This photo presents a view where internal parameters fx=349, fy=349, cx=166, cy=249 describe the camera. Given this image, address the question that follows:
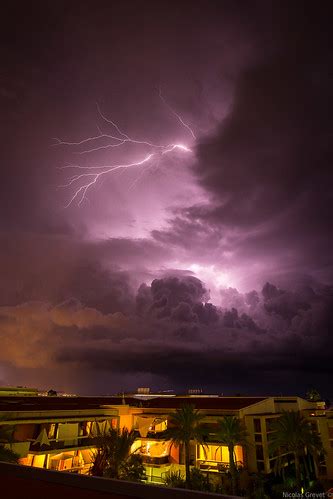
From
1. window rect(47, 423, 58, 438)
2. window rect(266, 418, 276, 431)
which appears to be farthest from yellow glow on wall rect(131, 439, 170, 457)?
window rect(266, 418, 276, 431)

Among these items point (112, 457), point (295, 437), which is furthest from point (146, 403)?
point (295, 437)

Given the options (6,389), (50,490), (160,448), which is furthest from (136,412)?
(50,490)

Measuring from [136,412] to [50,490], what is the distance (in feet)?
110

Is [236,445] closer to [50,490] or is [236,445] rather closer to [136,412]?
[136,412]

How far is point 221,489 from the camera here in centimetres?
2922

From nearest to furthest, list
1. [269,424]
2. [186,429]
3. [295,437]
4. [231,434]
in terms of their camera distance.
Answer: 1. [295,437]
2. [231,434]
3. [186,429]
4. [269,424]

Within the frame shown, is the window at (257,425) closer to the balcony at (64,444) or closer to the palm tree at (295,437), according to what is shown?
the palm tree at (295,437)

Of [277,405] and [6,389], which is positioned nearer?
[277,405]

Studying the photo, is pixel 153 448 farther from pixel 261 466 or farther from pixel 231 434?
pixel 261 466

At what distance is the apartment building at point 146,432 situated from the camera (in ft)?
92.6

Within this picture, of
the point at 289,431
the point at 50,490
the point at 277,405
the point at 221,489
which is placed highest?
the point at 277,405

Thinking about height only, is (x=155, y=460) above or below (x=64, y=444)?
below

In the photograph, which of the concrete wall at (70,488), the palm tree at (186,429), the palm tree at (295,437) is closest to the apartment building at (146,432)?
the palm tree at (186,429)

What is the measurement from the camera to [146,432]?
37.4 meters
